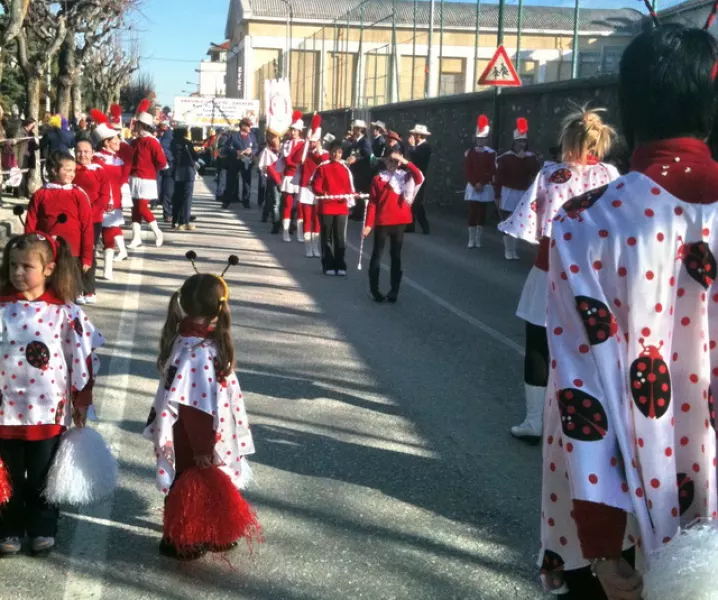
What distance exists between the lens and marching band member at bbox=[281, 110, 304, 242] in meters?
16.7

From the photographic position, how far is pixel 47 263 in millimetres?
4379

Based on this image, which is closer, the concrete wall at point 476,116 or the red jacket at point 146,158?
the red jacket at point 146,158

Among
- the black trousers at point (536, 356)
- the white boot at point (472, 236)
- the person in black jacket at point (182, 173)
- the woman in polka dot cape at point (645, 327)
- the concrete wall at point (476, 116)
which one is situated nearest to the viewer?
the woman in polka dot cape at point (645, 327)

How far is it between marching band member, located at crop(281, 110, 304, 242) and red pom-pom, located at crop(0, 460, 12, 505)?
12.4 m

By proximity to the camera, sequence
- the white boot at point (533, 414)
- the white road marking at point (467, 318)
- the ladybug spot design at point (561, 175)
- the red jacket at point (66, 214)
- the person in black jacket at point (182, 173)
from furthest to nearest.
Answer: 1. the person in black jacket at point (182, 173)
2. the white road marking at point (467, 318)
3. the red jacket at point (66, 214)
4. the white boot at point (533, 414)
5. the ladybug spot design at point (561, 175)

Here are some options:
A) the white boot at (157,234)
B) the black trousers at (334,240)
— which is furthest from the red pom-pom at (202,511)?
the white boot at (157,234)

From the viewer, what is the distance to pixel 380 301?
37.5 feet

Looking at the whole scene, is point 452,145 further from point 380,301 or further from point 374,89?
point 380,301

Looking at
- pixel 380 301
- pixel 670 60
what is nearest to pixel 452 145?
pixel 380 301

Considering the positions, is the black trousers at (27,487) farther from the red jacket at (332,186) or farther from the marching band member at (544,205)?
the red jacket at (332,186)

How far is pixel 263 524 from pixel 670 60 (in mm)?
3337

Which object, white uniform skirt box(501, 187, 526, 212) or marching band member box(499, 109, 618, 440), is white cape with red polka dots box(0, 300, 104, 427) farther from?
white uniform skirt box(501, 187, 526, 212)

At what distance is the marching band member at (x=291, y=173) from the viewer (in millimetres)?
16688

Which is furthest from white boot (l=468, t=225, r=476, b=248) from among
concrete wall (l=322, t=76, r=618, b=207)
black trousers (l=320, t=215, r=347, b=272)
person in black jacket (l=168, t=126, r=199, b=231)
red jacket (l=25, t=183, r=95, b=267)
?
red jacket (l=25, t=183, r=95, b=267)
